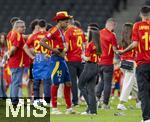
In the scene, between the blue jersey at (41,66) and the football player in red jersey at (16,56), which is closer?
the football player in red jersey at (16,56)

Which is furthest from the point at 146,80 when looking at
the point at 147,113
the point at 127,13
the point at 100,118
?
the point at 127,13

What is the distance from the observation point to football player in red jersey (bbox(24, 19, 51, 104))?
16391 mm

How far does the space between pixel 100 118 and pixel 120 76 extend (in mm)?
7269

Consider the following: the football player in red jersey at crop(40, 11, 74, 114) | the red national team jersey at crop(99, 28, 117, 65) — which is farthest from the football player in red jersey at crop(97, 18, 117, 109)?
the football player in red jersey at crop(40, 11, 74, 114)

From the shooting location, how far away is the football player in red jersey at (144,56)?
40.2 feet

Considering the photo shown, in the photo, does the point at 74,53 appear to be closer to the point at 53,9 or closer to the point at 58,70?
the point at 58,70

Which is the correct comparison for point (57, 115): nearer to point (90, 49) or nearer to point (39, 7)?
point (90, 49)

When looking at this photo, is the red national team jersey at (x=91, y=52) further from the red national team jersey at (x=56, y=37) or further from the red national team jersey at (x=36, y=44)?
the red national team jersey at (x=36, y=44)

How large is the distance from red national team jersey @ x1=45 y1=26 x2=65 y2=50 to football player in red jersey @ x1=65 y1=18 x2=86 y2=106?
190 centimetres

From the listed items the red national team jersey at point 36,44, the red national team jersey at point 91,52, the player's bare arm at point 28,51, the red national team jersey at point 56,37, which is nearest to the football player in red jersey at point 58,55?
the red national team jersey at point 56,37

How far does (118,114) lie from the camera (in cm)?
1464

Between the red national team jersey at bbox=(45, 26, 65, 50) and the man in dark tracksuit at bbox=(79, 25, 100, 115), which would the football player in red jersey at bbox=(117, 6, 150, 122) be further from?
the red national team jersey at bbox=(45, 26, 65, 50)

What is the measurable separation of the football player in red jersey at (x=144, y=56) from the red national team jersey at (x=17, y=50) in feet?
14.9

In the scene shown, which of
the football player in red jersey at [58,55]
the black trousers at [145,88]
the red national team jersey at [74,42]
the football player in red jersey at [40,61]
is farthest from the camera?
the red national team jersey at [74,42]
